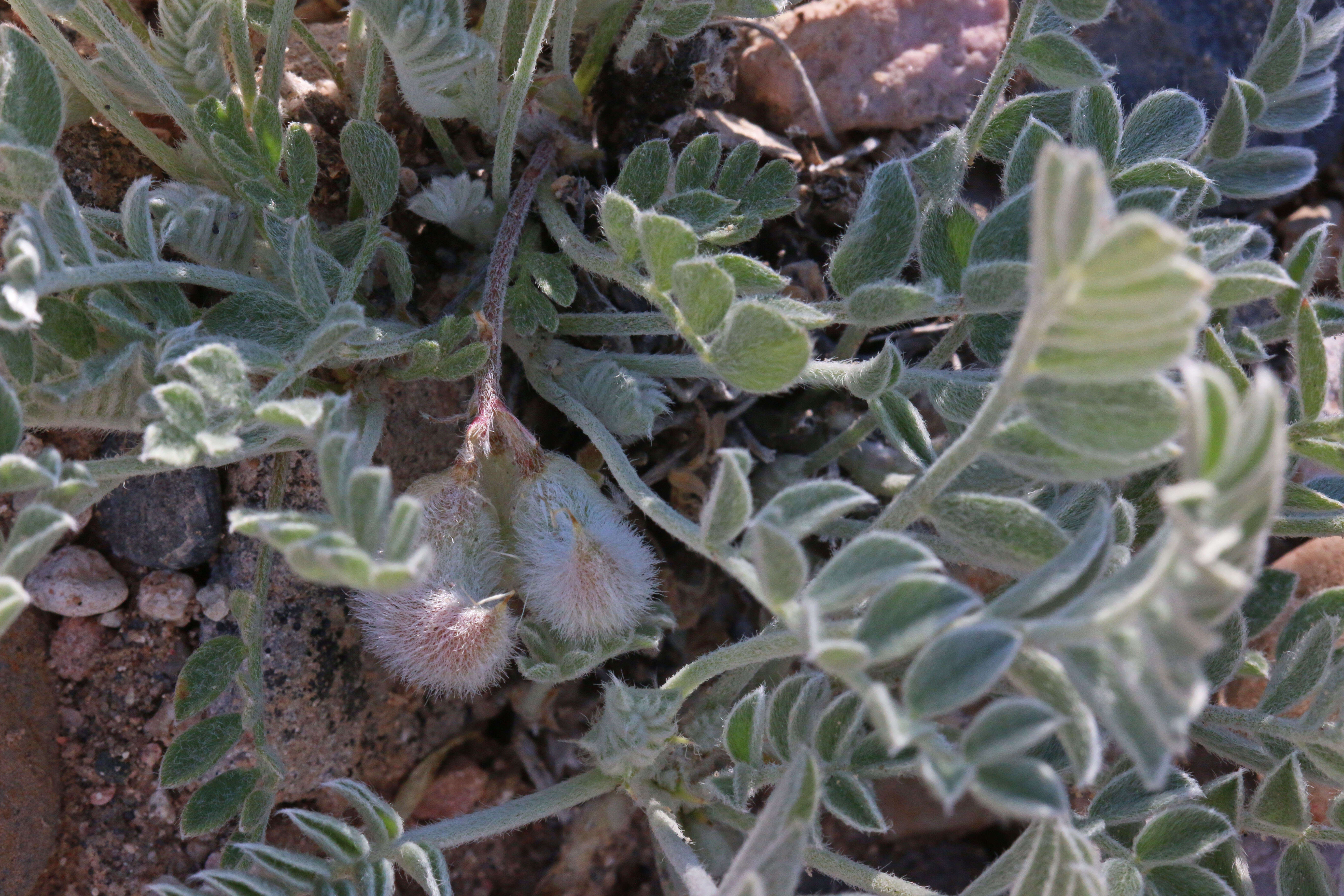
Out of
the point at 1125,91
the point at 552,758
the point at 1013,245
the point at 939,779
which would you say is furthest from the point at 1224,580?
the point at 1125,91

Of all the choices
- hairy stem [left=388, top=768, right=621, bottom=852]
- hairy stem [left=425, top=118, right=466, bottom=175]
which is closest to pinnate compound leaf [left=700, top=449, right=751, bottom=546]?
hairy stem [left=388, top=768, right=621, bottom=852]

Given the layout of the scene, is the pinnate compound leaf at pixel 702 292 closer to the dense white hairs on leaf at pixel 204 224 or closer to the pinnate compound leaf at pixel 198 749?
the dense white hairs on leaf at pixel 204 224

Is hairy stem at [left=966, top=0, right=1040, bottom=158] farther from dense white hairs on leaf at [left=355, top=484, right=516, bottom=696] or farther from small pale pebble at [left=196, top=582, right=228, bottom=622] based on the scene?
small pale pebble at [left=196, top=582, right=228, bottom=622]

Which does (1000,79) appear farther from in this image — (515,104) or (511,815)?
(511,815)

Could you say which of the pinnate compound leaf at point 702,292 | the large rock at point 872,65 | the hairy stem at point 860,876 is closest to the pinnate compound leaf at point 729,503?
the pinnate compound leaf at point 702,292

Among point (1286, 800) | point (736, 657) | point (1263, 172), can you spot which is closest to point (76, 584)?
point (736, 657)
